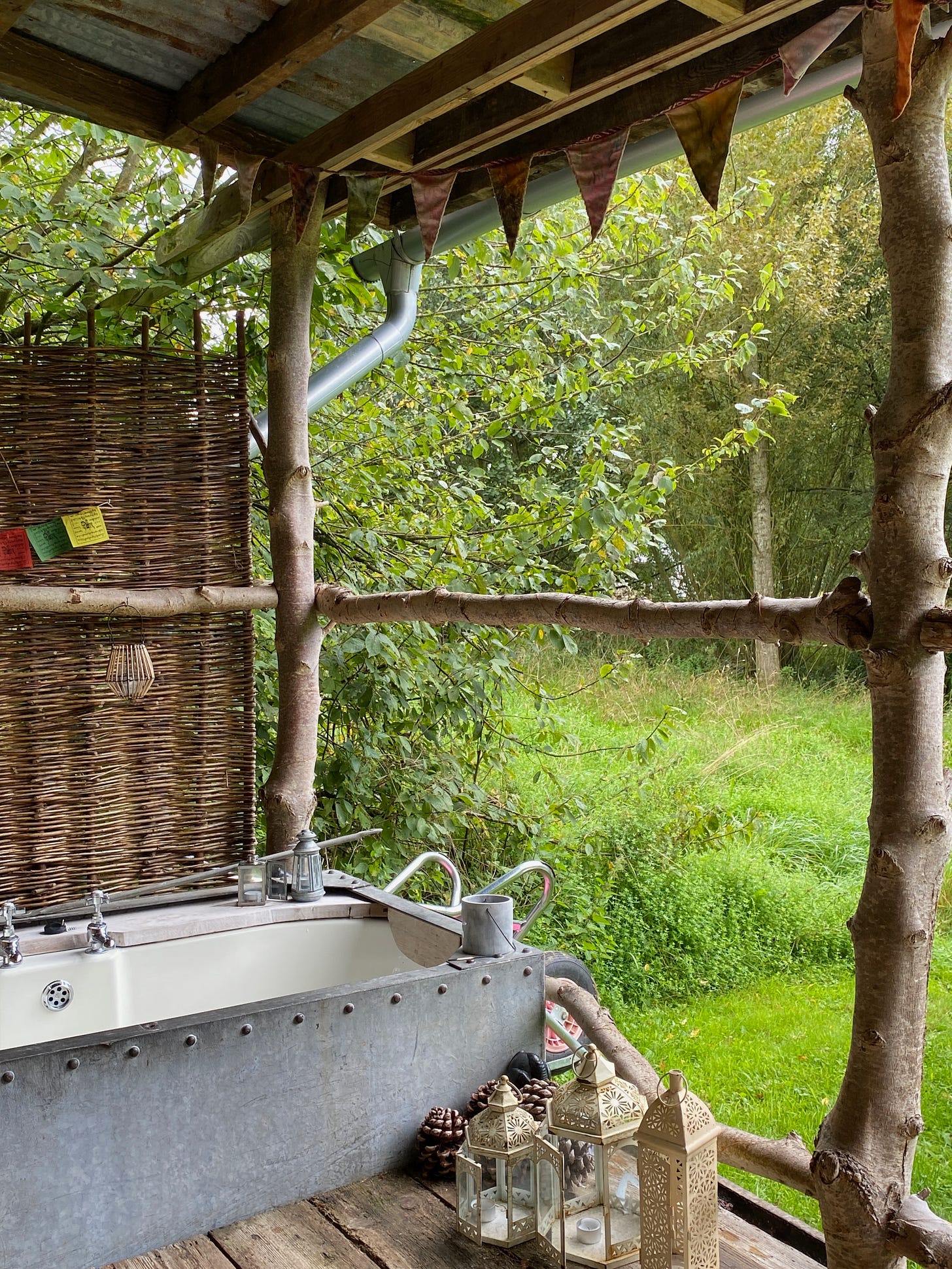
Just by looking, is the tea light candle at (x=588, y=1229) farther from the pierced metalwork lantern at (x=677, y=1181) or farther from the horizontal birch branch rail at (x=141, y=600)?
the horizontal birch branch rail at (x=141, y=600)

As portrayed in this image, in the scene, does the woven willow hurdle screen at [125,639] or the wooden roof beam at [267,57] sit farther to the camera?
the woven willow hurdle screen at [125,639]

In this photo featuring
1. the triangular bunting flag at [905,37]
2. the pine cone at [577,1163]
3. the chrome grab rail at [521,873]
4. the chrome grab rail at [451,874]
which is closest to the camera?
the triangular bunting flag at [905,37]

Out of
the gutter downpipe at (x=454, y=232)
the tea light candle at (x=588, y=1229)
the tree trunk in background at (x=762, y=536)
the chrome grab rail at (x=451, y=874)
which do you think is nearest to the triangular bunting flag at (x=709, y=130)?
the gutter downpipe at (x=454, y=232)

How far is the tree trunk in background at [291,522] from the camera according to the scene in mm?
2588

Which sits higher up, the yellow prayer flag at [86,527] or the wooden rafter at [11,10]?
the wooden rafter at [11,10]

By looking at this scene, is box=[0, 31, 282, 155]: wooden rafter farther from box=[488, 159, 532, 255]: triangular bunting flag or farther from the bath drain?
the bath drain

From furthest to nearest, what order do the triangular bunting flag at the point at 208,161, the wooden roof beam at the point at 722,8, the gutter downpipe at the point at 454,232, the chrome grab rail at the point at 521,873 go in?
the triangular bunting flag at the point at 208,161
the gutter downpipe at the point at 454,232
the chrome grab rail at the point at 521,873
the wooden roof beam at the point at 722,8

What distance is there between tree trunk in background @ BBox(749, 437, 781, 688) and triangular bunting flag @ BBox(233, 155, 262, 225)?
642 cm

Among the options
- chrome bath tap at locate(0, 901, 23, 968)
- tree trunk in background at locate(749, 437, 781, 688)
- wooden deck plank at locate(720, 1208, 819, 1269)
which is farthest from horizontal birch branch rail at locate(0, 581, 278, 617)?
tree trunk in background at locate(749, 437, 781, 688)

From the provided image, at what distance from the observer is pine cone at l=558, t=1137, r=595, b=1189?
57.2 inches

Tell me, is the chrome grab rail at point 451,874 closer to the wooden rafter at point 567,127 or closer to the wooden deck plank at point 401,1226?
the wooden deck plank at point 401,1226

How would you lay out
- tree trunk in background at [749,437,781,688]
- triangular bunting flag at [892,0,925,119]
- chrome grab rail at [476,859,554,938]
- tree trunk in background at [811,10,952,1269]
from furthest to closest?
tree trunk in background at [749,437,781,688]
chrome grab rail at [476,859,554,938]
tree trunk in background at [811,10,952,1269]
triangular bunting flag at [892,0,925,119]

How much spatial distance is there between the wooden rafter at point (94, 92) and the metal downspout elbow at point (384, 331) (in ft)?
2.12

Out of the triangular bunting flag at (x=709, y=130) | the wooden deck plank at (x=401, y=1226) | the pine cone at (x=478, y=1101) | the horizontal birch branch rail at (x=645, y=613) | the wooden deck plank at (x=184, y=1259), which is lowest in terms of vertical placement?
the wooden deck plank at (x=184, y=1259)
